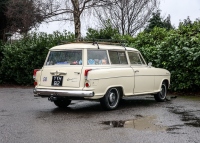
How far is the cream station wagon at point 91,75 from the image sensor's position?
9.16 metres

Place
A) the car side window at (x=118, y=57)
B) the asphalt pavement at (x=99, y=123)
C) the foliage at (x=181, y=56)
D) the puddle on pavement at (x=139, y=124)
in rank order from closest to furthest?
the asphalt pavement at (x=99, y=123) < the puddle on pavement at (x=139, y=124) < the car side window at (x=118, y=57) < the foliage at (x=181, y=56)

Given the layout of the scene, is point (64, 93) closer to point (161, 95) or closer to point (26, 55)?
point (161, 95)

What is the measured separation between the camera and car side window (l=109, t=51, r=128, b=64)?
1024 centimetres

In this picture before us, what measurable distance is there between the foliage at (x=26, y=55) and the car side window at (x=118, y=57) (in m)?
7.88

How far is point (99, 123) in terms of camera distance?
7.95 meters

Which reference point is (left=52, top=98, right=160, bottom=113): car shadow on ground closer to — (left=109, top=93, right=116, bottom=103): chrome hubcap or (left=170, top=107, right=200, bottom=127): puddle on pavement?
(left=109, top=93, right=116, bottom=103): chrome hubcap

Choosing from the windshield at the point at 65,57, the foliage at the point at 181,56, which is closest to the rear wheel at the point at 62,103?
the windshield at the point at 65,57

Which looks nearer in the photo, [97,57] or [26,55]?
[97,57]

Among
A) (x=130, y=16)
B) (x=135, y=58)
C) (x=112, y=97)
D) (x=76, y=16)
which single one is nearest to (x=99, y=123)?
(x=112, y=97)

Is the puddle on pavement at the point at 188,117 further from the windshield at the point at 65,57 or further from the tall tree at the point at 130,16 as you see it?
the tall tree at the point at 130,16

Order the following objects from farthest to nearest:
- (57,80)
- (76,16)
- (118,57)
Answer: (76,16) → (118,57) → (57,80)

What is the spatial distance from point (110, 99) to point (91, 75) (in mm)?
1059

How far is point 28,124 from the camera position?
7.89m

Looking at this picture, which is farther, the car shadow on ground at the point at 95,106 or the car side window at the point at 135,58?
the car side window at the point at 135,58
